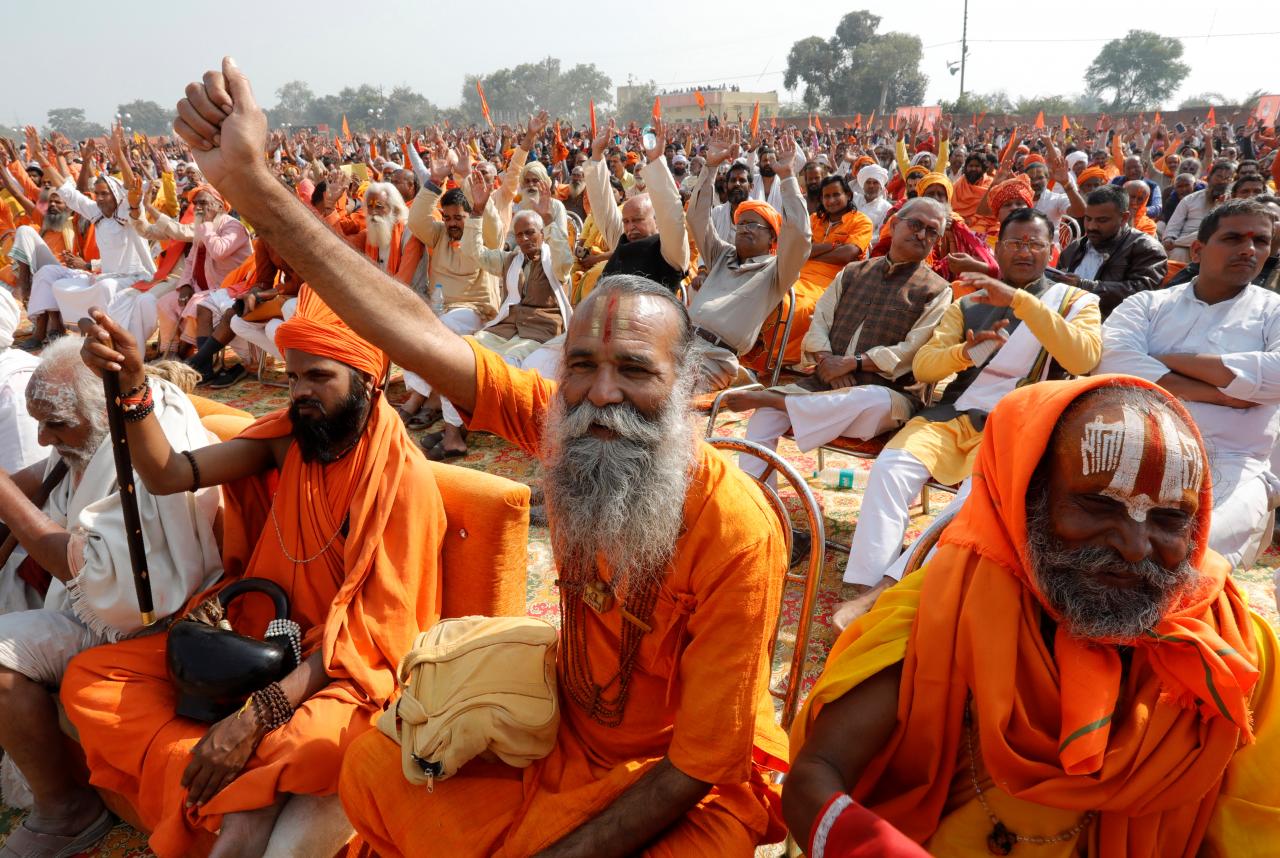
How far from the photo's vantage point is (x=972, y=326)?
4156mm

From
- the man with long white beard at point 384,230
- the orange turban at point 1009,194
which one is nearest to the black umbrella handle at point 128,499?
the man with long white beard at point 384,230

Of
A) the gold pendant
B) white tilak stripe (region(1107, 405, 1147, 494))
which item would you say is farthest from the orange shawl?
the gold pendant

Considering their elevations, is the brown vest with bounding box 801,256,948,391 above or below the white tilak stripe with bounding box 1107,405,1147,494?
below

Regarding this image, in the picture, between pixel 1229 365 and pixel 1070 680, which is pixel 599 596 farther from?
pixel 1229 365

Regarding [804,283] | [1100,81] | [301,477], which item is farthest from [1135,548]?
[1100,81]

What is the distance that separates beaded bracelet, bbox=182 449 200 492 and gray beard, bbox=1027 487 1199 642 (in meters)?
2.47

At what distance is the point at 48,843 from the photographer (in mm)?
2459

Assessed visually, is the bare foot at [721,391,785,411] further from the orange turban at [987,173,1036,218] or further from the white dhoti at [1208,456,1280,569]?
the orange turban at [987,173,1036,218]

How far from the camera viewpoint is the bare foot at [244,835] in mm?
2096

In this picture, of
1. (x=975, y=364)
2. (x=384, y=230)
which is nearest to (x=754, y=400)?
(x=975, y=364)

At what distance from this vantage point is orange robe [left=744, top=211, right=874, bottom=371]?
585 centimetres

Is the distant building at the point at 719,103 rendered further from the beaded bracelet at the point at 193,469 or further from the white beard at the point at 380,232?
the beaded bracelet at the point at 193,469

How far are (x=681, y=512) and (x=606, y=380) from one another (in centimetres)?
36

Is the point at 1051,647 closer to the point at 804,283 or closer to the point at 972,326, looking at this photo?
the point at 972,326
